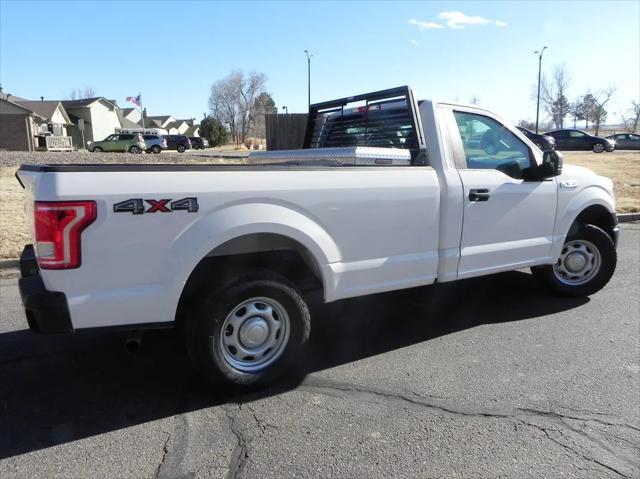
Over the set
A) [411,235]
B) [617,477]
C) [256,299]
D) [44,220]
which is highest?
[44,220]

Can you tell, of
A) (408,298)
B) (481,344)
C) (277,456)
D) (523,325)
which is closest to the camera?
(277,456)

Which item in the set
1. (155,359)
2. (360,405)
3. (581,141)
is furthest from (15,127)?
(360,405)

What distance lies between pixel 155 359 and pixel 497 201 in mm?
3083

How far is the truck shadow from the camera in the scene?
125 inches

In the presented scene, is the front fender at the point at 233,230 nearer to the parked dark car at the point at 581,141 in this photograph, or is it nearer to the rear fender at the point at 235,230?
the rear fender at the point at 235,230

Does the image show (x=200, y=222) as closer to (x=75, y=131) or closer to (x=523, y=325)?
(x=523, y=325)

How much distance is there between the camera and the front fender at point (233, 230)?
10.00 ft

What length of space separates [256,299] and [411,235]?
1.33 metres

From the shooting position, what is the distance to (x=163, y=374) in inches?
148

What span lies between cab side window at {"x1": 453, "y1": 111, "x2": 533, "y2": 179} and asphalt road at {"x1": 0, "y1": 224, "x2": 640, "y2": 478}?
4.72 feet

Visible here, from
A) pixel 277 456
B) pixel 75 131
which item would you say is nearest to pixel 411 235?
pixel 277 456

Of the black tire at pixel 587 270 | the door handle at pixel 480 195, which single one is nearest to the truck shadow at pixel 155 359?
the black tire at pixel 587 270

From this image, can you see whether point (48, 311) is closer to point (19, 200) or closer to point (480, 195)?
point (480, 195)

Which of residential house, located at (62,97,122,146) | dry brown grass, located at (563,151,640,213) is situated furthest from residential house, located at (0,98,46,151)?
dry brown grass, located at (563,151,640,213)
